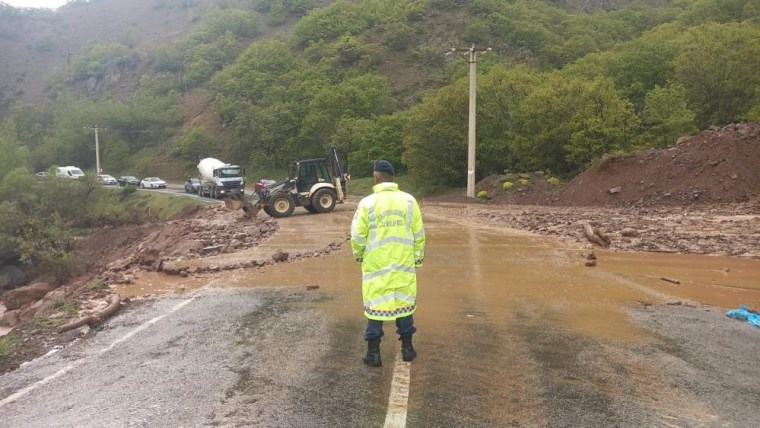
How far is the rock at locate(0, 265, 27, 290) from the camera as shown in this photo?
112 feet

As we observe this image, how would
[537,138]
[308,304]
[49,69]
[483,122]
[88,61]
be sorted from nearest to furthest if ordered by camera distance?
[308,304] < [537,138] < [483,122] < [88,61] < [49,69]

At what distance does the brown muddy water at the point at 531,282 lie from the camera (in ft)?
25.9

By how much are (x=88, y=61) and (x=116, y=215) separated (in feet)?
345

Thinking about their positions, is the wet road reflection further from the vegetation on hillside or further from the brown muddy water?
the vegetation on hillside

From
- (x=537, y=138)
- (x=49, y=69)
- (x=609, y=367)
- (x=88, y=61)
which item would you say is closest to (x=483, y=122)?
(x=537, y=138)

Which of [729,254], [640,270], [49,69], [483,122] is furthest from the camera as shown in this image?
[49,69]

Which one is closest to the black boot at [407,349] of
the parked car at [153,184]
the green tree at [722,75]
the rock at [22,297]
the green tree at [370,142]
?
the rock at [22,297]

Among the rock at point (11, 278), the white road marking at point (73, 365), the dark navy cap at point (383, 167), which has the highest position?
the dark navy cap at point (383, 167)

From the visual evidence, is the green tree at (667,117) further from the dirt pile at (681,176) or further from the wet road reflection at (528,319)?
the wet road reflection at (528,319)

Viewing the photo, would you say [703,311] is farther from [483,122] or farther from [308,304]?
[483,122]

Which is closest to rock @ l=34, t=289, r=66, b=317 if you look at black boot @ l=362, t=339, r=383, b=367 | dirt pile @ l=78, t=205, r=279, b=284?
dirt pile @ l=78, t=205, r=279, b=284

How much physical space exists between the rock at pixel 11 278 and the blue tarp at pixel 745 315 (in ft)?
120

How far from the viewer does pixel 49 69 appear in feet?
469

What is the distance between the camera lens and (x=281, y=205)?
24.2 metres
